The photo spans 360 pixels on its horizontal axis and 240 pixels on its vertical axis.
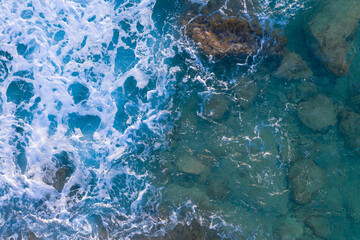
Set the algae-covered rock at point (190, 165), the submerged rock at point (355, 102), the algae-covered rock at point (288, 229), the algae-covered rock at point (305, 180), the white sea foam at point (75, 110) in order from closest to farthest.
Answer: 1. the algae-covered rock at point (288, 229)
2. the algae-covered rock at point (305, 180)
3. the algae-covered rock at point (190, 165)
4. the submerged rock at point (355, 102)
5. the white sea foam at point (75, 110)

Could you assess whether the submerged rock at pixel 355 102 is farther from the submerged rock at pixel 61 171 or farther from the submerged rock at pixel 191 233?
the submerged rock at pixel 61 171

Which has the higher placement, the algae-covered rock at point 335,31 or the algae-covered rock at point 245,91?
the algae-covered rock at point 335,31

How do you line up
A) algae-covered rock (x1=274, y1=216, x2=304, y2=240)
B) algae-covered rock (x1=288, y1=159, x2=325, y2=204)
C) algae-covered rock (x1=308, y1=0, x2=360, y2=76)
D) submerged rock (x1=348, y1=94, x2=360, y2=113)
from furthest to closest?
submerged rock (x1=348, y1=94, x2=360, y2=113)
algae-covered rock (x1=308, y1=0, x2=360, y2=76)
algae-covered rock (x1=288, y1=159, x2=325, y2=204)
algae-covered rock (x1=274, y1=216, x2=304, y2=240)

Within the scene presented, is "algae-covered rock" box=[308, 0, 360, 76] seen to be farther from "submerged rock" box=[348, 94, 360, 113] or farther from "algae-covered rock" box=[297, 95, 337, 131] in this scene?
"algae-covered rock" box=[297, 95, 337, 131]

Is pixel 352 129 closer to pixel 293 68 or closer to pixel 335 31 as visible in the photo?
pixel 293 68

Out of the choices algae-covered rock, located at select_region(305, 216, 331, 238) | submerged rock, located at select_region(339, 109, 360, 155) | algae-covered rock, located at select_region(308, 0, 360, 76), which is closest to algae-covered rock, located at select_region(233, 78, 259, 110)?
algae-covered rock, located at select_region(308, 0, 360, 76)

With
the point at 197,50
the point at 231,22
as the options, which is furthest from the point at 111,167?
the point at 231,22

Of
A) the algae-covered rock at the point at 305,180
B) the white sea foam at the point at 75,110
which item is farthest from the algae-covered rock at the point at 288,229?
the white sea foam at the point at 75,110
